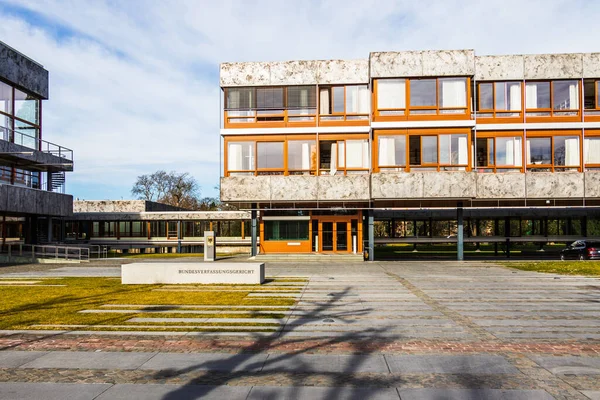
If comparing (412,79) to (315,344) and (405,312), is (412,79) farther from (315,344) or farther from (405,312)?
(315,344)

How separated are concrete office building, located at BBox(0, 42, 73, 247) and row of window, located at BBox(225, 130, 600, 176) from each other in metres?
16.6

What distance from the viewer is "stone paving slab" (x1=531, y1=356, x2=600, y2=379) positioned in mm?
7516

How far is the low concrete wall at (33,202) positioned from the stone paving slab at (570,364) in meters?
34.3

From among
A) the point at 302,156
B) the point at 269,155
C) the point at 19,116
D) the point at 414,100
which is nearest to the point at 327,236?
the point at 302,156

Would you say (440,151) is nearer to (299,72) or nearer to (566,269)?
(566,269)

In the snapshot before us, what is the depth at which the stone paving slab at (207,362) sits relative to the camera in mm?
7766

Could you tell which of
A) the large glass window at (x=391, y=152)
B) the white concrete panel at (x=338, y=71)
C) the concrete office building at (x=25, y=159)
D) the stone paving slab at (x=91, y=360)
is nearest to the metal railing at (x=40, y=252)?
the concrete office building at (x=25, y=159)

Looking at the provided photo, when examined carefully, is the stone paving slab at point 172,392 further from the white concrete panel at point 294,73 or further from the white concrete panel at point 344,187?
the white concrete panel at point 294,73

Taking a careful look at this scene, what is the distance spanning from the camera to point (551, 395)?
256 inches

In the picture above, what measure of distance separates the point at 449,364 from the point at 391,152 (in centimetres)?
2189

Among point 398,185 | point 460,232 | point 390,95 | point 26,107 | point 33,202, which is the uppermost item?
point 26,107

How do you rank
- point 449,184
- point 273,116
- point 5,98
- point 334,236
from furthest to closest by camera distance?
point 5,98 < point 334,236 < point 273,116 < point 449,184

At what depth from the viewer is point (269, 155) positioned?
30031 millimetres

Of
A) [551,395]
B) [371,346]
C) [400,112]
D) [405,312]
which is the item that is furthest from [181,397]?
[400,112]
